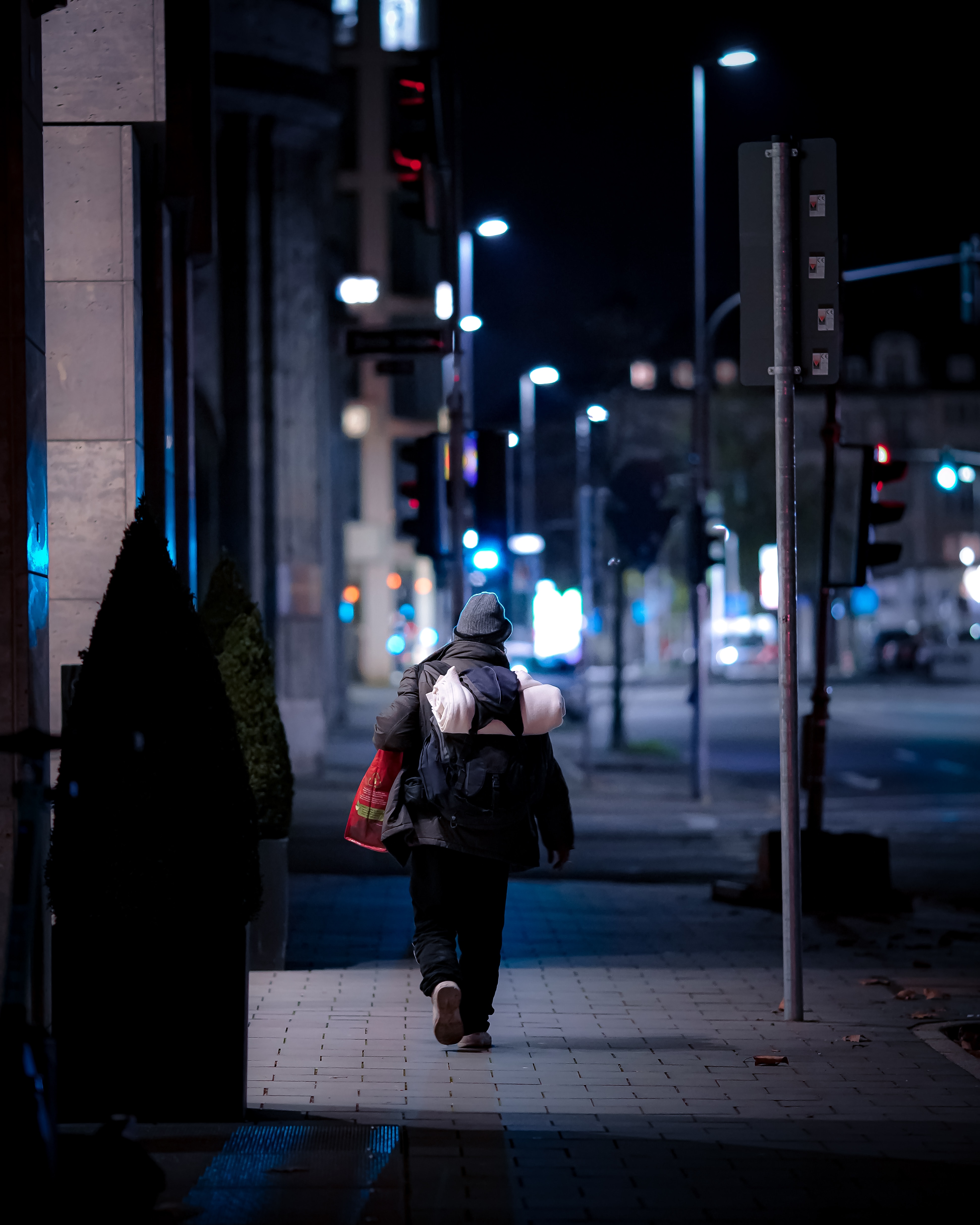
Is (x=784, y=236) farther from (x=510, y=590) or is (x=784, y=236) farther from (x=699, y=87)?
(x=510, y=590)

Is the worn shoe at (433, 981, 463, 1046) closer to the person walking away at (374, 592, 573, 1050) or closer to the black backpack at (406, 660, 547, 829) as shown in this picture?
the person walking away at (374, 592, 573, 1050)

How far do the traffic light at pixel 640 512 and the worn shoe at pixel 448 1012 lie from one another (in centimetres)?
1713

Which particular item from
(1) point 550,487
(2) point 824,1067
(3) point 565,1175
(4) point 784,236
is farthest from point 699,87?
(1) point 550,487

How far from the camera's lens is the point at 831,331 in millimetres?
8141

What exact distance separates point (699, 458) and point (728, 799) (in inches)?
168

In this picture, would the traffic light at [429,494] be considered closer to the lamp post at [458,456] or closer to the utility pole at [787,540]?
the lamp post at [458,456]

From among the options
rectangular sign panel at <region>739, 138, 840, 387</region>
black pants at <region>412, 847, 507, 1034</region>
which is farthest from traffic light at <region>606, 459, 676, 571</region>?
black pants at <region>412, 847, 507, 1034</region>

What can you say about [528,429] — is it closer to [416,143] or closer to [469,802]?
[416,143]

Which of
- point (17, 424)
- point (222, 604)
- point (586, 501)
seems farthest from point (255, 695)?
point (586, 501)

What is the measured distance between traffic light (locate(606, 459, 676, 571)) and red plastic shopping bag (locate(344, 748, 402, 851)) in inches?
660

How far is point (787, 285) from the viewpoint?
26.7ft

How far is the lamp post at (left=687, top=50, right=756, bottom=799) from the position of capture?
65.9ft

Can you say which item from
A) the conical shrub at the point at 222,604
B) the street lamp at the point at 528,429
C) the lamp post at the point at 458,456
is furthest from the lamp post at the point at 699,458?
the conical shrub at the point at 222,604

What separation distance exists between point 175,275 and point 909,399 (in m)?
84.8
